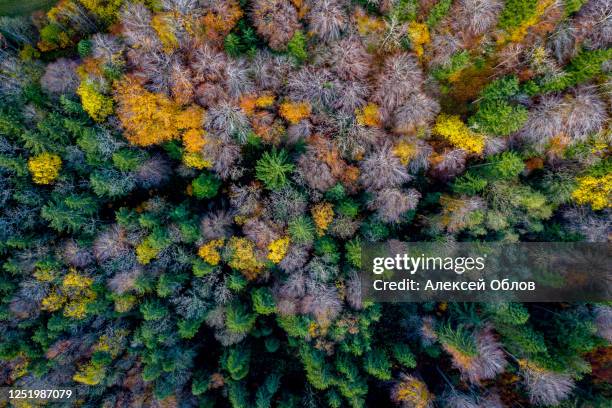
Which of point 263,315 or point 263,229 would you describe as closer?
point 263,229

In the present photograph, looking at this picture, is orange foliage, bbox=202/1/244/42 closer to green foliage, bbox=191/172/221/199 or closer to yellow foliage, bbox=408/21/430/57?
green foliage, bbox=191/172/221/199

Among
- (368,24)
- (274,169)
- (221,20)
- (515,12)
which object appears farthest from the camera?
(368,24)

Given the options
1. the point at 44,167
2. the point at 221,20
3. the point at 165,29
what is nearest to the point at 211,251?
the point at 44,167

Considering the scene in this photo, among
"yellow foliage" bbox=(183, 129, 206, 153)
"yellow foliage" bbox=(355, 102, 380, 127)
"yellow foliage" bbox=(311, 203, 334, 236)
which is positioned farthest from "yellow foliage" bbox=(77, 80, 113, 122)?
"yellow foliage" bbox=(355, 102, 380, 127)

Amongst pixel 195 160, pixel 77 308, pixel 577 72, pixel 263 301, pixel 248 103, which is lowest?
pixel 77 308

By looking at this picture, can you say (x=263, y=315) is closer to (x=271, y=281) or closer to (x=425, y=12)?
(x=271, y=281)

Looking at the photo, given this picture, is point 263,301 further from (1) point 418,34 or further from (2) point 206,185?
(1) point 418,34

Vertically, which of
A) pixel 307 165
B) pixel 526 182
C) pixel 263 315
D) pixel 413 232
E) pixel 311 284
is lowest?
pixel 263 315

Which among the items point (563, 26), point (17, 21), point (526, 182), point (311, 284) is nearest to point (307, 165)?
point (311, 284)
